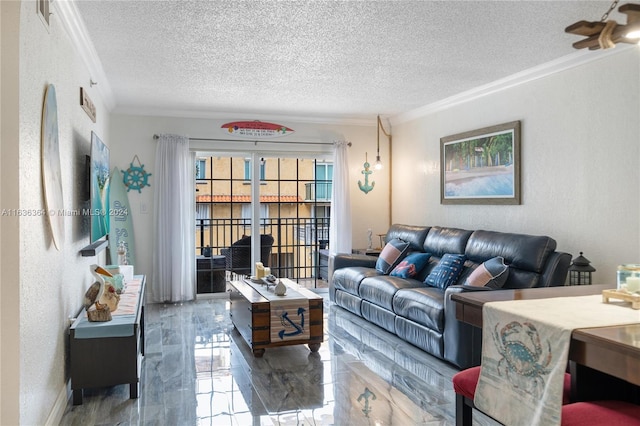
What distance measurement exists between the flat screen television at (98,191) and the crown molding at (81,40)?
609 millimetres

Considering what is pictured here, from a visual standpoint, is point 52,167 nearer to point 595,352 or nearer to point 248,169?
point 595,352

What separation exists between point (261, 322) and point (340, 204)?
3.04m

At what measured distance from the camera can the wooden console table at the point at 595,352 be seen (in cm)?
144

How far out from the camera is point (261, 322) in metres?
3.81

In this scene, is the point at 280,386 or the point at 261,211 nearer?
the point at 280,386

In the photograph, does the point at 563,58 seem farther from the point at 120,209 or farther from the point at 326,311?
Result: the point at 120,209

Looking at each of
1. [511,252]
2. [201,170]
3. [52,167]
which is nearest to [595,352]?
[511,252]

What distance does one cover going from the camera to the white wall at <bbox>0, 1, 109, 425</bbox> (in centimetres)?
201

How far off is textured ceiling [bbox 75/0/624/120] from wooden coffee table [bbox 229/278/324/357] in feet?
6.57

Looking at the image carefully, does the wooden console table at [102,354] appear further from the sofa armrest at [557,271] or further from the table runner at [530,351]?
the sofa armrest at [557,271]

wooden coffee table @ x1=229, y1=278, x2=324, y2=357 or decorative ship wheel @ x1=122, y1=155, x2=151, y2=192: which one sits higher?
decorative ship wheel @ x1=122, y1=155, x2=151, y2=192

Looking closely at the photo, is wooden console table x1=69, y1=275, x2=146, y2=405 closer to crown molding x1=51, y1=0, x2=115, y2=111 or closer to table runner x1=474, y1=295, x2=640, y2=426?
crown molding x1=51, y1=0, x2=115, y2=111

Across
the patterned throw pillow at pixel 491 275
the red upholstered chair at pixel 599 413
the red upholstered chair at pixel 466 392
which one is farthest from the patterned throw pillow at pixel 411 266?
the red upholstered chair at pixel 599 413

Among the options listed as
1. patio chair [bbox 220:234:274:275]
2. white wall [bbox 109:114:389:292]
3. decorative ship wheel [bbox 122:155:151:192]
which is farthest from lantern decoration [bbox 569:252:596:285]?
decorative ship wheel [bbox 122:155:151:192]
